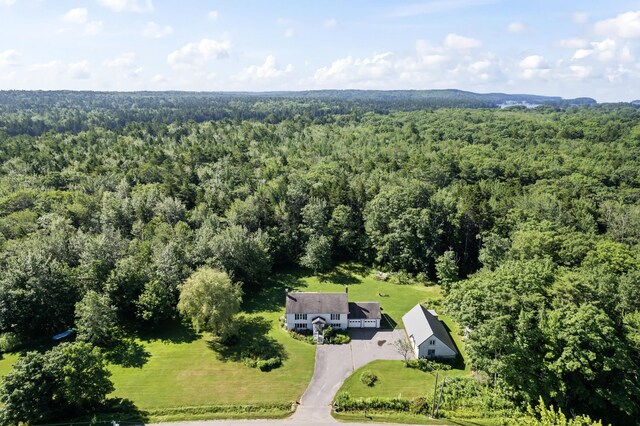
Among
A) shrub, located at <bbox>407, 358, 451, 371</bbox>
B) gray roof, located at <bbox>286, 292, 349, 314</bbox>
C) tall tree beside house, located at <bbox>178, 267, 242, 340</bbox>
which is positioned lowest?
shrub, located at <bbox>407, 358, 451, 371</bbox>

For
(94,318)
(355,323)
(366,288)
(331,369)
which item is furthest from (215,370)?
(366,288)

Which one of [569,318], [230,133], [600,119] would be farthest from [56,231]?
[600,119]

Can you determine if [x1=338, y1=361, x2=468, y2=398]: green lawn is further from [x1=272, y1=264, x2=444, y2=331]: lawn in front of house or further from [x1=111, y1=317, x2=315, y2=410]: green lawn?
[x1=272, y1=264, x2=444, y2=331]: lawn in front of house

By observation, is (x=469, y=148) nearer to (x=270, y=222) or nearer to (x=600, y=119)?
(x=270, y=222)

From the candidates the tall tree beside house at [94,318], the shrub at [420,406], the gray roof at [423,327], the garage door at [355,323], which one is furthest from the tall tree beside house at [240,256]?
the shrub at [420,406]

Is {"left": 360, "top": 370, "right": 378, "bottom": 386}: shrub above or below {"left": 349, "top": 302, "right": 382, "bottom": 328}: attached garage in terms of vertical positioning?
below

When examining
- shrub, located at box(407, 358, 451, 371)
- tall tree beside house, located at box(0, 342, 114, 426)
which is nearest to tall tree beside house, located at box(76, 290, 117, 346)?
tall tree beside house, located at box(0, 342, 114, 426)
